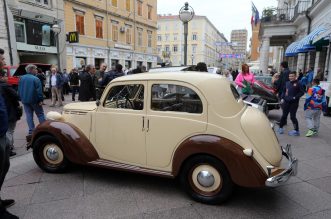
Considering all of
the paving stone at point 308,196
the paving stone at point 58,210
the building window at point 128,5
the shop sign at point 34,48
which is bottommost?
the paving stone at point 58,210

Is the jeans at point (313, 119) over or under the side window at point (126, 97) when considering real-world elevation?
under

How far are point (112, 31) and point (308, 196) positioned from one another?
2726cm

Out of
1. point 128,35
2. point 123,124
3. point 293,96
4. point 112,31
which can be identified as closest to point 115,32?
point 112,31

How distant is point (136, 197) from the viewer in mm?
3521

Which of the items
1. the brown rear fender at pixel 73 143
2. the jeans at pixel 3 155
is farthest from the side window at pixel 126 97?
the jeans at pixel 3 155

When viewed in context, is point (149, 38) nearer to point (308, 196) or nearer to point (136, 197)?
point (136, 197)

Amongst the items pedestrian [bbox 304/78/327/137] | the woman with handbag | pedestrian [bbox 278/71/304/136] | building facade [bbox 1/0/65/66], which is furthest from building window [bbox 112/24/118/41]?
pedestrian [bbox 304/78/327/137]

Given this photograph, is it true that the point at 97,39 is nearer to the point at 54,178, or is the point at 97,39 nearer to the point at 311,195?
the point at 54,178

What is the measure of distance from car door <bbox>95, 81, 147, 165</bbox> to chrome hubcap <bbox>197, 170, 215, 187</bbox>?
2.82ft

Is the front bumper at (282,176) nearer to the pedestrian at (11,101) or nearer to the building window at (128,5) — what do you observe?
the pedestrian at (11,101)

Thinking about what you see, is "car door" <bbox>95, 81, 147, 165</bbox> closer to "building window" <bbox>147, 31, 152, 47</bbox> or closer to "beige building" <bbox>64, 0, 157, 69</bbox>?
"beige building" <bbox>64, 0, 157, 69</bbox>

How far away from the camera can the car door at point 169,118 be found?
11.0 feet

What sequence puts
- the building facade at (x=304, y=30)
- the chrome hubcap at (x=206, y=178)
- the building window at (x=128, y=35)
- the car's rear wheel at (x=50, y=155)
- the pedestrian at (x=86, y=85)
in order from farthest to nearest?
1. the building window at (x=128, y=35)
2. the building facade at (x=304, y=30)
3. the pedestrian at (x=86, y=85)
4. the car's rear wheel at (x=50, y=155)
5. the chrome hubcap at (x=206, y=178)

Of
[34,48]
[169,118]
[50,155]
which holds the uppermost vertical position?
[34,48]
